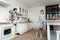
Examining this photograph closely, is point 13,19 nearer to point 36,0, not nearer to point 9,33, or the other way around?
point 9,33

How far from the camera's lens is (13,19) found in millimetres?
4242

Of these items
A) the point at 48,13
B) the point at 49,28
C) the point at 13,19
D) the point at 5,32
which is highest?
the point at 48,13

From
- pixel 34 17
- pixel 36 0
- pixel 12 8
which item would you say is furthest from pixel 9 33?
pixel 34 17

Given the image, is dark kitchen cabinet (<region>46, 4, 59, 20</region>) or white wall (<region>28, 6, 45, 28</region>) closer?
dark kitchen cabinet (<region>46, 4, 59, 20</region>)

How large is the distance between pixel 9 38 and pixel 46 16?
377 cm

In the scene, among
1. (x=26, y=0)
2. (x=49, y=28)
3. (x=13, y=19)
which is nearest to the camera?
(x=49, y=28)

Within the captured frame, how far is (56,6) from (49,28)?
4.01 meters

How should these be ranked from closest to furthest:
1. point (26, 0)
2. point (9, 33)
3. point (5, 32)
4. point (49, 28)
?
point (49, 28) < point (5, 32) < point (9, 33) < point (26, 0)

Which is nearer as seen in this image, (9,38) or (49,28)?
(49,28)

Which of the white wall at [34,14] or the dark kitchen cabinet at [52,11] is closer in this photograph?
the dark kitchen cabinet at [52,11]

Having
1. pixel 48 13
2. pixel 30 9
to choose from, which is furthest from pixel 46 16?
pixel 30 9

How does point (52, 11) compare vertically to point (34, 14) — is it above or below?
above

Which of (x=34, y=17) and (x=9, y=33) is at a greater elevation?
(x=34, y=17)

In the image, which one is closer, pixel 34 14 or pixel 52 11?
pixel 52 11
